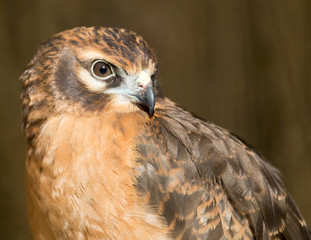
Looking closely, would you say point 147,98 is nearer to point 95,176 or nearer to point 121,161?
point 121,161

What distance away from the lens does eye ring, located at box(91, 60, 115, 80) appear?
2732mm

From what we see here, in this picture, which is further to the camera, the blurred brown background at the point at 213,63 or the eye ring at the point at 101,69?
the blurred brown background at the point at 213,63

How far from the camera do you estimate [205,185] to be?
109 inches

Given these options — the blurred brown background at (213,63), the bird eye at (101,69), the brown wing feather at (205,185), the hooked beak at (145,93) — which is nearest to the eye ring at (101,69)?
the bird eye at (101,69)

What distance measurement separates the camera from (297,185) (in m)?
5.21

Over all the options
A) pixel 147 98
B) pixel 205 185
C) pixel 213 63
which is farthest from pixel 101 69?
pixel 213 63

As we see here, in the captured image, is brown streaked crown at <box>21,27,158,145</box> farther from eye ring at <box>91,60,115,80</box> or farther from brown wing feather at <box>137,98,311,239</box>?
brown wing feather at <box>137,98,311,239</box>

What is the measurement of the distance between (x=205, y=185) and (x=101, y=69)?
817 mm

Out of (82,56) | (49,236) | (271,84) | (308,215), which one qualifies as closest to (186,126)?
(82,56)

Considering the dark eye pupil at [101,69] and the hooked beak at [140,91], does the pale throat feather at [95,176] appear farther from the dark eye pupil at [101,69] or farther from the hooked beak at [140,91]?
the dark eye pupil at [101,69]

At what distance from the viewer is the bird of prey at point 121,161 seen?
265 centimetres

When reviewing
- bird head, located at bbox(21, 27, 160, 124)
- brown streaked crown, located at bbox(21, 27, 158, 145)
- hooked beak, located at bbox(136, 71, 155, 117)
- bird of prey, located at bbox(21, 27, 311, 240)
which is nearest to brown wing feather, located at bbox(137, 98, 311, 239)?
bird of prey, located at bbox(21, 27, 311, 240)

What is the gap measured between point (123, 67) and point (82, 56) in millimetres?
225

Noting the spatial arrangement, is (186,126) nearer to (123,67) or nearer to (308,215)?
(123,67)
